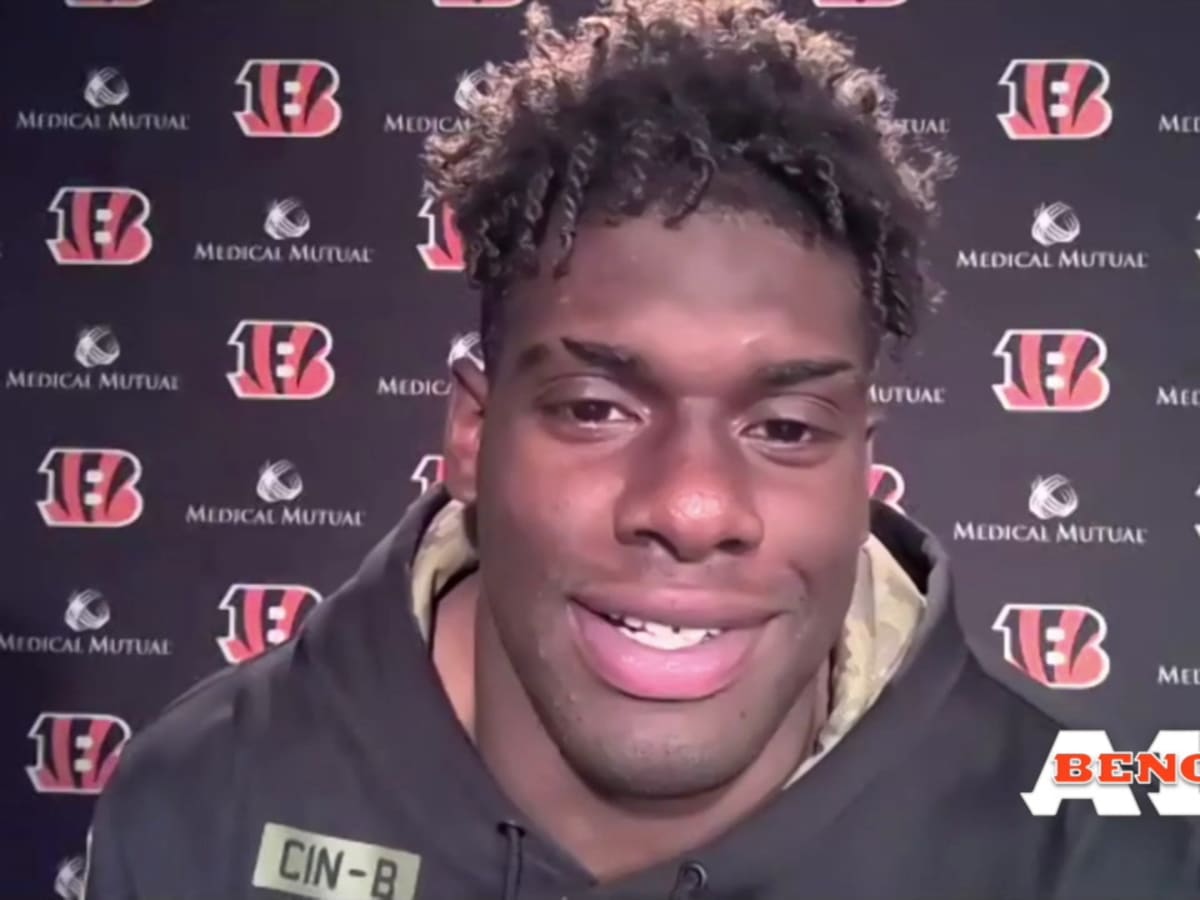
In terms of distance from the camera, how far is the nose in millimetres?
734

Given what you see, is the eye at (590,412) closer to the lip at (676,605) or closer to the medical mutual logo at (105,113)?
the lip at (676,605)

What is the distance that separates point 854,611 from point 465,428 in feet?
1.16

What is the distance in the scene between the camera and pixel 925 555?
1.01 metres

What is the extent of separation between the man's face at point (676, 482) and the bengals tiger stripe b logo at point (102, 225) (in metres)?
1.52

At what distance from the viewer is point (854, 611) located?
3.22 ft

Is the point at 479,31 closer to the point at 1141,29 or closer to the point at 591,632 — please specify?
the point at 1141,29

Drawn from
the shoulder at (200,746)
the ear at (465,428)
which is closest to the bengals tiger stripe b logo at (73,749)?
the shoulder at (200,746)

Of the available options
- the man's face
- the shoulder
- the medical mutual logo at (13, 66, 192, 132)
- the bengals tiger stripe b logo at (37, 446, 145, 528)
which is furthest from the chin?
the medical mutual logo at (13, 66, 192, 132)

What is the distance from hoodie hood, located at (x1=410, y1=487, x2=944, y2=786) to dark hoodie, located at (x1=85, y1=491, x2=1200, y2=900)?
12 millimetres

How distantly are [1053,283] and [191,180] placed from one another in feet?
4.89

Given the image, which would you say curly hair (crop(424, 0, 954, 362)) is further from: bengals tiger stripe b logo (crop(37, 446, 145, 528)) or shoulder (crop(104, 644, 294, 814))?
bengals tiger stripe b logo (crop(37, 446, 145, 528))

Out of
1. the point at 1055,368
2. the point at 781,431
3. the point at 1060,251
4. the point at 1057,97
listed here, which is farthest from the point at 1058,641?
the point at 781,431

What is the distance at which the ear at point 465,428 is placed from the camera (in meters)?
0.89

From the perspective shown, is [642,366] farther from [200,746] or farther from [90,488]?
[90,488]
